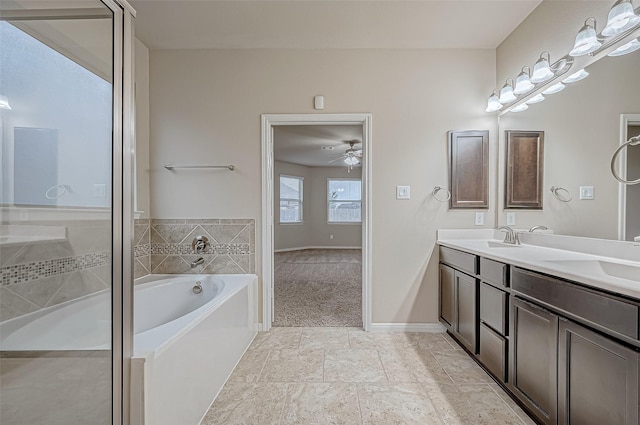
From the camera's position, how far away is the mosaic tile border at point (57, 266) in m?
1.03

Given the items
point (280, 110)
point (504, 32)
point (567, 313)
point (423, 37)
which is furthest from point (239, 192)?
point (504, 32)

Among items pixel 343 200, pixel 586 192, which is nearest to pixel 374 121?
pixel 586 192

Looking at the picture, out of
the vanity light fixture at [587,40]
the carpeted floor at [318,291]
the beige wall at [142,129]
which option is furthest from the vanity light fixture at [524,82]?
the beige wall at [142,129]

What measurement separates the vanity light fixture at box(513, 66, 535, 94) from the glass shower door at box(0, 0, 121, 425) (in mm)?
2677

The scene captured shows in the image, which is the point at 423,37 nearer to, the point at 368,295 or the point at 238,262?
the point at 368,295

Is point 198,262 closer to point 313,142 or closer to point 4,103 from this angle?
point 4,103

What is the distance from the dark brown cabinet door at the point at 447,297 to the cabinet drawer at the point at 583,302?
0.87 m

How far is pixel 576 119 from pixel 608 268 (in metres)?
1.04

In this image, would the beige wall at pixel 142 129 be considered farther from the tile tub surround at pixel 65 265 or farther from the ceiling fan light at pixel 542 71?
the ceiling fan light at pixel 542 71

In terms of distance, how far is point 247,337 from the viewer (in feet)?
8.10

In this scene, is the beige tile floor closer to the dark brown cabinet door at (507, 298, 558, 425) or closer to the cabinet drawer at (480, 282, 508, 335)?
the dark brown cabinet door at (507, 298, 558, 425)

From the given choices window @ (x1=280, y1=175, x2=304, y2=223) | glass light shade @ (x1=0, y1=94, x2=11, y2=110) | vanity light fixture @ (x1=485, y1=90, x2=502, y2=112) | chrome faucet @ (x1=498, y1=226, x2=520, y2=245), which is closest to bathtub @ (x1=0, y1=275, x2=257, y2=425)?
glass light shade @ (x1=0, y1=94, x2=11, y2=110)

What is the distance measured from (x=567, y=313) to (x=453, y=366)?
3.58 ft

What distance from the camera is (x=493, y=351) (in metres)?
1.88
